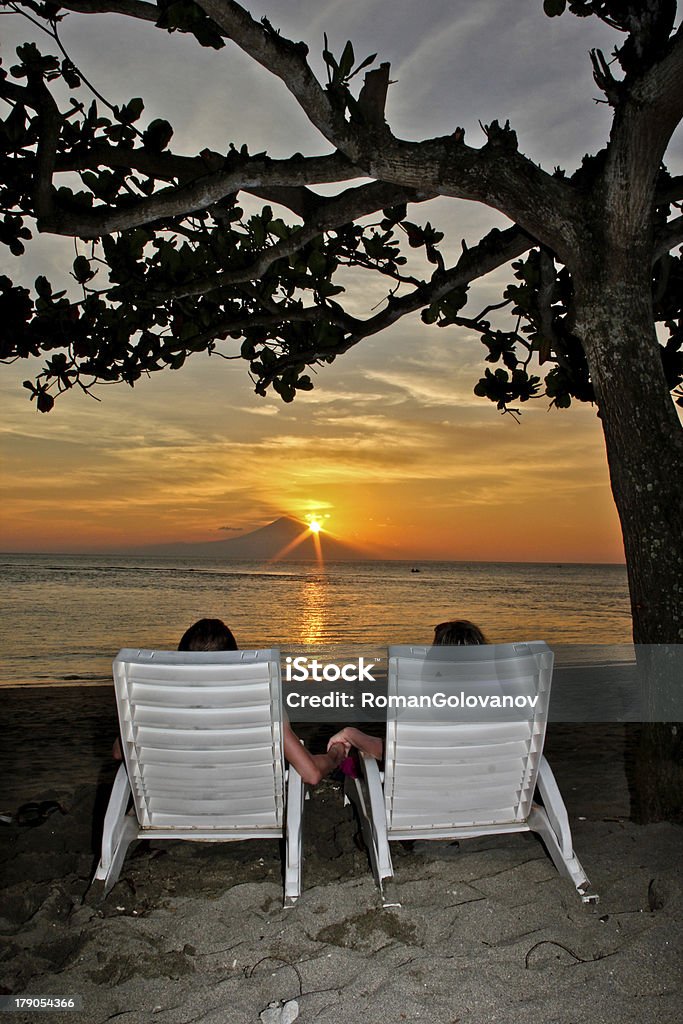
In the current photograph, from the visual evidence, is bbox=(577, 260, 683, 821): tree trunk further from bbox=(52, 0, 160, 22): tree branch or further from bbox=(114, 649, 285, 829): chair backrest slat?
bbox=(52, 0, 160, 22): tree branch

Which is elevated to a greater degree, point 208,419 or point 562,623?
point 208,419

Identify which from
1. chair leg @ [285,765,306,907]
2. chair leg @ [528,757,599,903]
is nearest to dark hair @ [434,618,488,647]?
chair leg @ [528,757,599,903]

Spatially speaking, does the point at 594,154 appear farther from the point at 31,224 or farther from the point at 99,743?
the point at 99,743

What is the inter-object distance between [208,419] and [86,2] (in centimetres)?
2858

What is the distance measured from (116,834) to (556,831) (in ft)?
6.65

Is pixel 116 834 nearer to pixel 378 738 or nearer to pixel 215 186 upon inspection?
pixel 378 738

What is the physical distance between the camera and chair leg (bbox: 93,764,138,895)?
11.7ft

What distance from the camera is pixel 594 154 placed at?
5.39m

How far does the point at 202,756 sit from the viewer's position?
142 inches

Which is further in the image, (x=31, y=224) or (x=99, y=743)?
(x=99, y=743)

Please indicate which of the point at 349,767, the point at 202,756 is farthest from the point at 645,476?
the point at 202,756

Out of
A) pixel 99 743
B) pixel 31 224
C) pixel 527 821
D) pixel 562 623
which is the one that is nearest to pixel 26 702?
pixel 99 743

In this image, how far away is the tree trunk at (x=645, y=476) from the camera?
14.3 ft

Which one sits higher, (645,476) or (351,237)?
(351,237)
